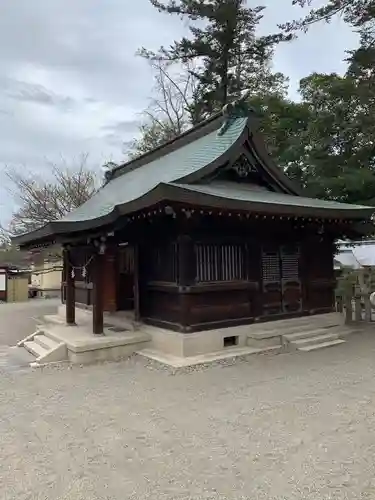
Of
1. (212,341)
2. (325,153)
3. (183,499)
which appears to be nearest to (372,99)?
(325,153)

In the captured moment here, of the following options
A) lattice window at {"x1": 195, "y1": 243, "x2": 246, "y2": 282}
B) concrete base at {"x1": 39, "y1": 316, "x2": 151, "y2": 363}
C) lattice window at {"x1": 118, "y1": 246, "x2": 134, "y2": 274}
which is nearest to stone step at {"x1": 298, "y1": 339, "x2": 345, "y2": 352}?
lattice window at {"x1": 195, "y1": 243, "x2": 246, "y2": 282}

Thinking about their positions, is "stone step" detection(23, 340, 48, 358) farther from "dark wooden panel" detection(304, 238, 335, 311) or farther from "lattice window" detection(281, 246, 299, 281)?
"dark wooden panel" detection(304, 238, 335, 311)

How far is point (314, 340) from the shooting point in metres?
7.70

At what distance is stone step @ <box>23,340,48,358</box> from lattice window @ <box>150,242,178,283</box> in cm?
233

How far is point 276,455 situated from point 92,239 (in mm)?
4978

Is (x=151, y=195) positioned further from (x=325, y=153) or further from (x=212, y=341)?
(x=325, y=153)

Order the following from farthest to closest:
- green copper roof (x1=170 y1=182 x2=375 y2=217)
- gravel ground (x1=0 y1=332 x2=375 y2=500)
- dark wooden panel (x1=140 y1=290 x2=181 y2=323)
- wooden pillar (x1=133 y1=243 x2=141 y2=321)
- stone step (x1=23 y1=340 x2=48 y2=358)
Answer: wooden pillar (x1=133 y1=243 x2=141 y2=321)
stone step (x1=23 y1=340 x2=48 y2=358)
dark wooden panel (x1=140 y1=290 x2=181 y2=323)
green copper roof (x1=170 y1=182 x2=375 y2=217)
gravel ground (x1=0 y1=332 x2=375 y2=500)

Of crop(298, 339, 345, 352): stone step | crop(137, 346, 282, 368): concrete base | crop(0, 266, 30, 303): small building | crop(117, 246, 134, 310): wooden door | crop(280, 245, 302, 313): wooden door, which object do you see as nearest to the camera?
crop(137, 346, 282, 368): concrete base

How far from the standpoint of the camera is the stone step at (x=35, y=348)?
24.3 ft

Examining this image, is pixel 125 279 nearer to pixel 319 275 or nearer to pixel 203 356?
pixel 203 356

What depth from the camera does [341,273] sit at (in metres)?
13.0

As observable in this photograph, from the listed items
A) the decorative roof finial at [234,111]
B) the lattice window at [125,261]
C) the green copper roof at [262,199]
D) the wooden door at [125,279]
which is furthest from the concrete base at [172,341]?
the decorative roof finial at [234,111]

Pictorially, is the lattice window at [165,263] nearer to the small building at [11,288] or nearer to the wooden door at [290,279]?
the wooden door at [290,279]

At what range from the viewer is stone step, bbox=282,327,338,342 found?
7.62 metres
